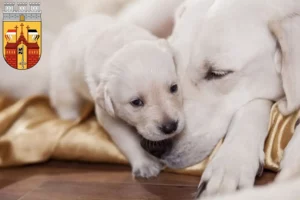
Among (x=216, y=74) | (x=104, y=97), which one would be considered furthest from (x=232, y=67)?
(x=104, y=97)

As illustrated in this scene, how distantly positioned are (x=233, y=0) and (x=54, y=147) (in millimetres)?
758

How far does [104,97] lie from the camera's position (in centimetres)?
139

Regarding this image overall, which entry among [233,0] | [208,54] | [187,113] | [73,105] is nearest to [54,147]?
[73,105]

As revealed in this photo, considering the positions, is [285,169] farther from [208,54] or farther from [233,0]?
[233,0]

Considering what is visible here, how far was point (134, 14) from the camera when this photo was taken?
2207 mm

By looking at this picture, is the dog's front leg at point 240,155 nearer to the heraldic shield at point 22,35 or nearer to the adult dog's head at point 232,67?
the adult dog's head at point 232,67

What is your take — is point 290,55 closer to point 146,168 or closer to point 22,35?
point 146,168

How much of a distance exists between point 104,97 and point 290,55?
542 millimetres

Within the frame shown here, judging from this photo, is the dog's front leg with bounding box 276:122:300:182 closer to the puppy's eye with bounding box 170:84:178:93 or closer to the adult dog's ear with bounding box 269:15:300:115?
the adult dog's ear with bounding box 269:15:300:115

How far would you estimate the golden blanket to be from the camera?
1351mm

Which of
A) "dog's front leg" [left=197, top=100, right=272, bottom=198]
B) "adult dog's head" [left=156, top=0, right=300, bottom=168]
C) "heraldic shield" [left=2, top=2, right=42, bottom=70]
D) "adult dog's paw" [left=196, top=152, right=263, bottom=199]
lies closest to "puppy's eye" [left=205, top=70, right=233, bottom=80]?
"adult dog's head" [left=156, top=0, right=300, bottom=168]

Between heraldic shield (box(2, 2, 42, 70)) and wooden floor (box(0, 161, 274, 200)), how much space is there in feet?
1.65

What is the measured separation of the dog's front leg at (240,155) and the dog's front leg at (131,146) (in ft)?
0.85

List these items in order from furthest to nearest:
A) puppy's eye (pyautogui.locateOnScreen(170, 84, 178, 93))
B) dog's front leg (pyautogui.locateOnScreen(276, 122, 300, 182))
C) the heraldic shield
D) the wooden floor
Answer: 1. the heraldic shield
2. puppy's eye (pyautogui.locateOnScreen(170, 84, 178, 93))
3. the wooden floor
4. dog's front leg (pyautogui.locateOnScreen(276, 122, 300, 182))
